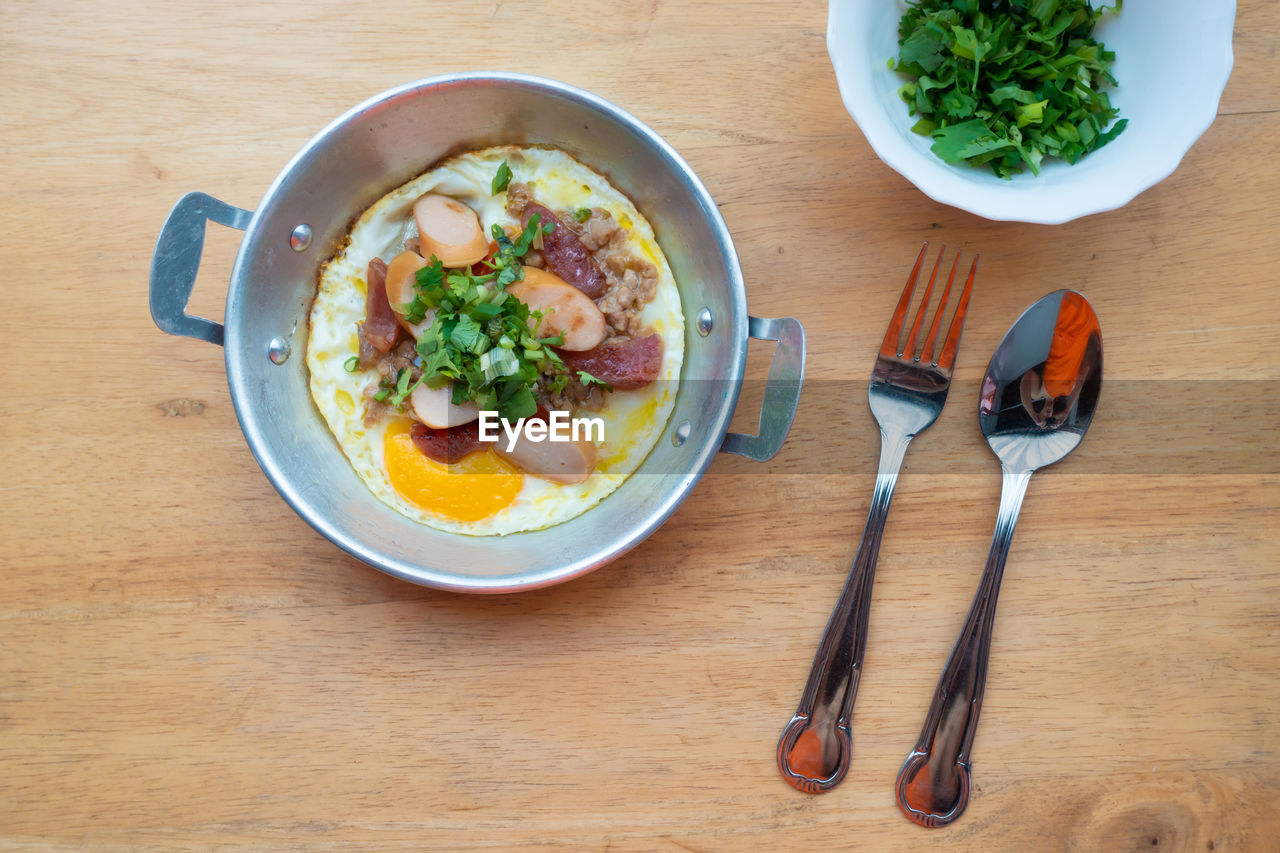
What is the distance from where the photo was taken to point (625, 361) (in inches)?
82.5

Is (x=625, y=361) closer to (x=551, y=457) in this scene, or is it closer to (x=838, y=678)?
(x=551, y=457)

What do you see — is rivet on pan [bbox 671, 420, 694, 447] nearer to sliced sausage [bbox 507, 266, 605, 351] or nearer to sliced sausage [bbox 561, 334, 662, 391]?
sliced sausage [bbox 561, 334, 662, 391]

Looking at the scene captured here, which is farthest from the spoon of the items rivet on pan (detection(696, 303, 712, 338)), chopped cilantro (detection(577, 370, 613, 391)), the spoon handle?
chopped cilantro (detection(577, 370, 613, 391))

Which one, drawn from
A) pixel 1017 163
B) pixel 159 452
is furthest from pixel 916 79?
pixel 159 452

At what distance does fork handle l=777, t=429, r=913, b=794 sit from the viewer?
2.13m

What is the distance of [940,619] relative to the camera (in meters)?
2.19

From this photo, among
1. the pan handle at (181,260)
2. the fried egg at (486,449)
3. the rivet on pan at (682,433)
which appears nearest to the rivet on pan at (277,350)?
the fried egg at (486,449)

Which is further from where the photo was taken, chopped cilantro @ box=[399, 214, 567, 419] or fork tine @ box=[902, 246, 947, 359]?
fork tine @ box=[902, 246, 947, 359]

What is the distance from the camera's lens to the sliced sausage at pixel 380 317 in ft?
6.90

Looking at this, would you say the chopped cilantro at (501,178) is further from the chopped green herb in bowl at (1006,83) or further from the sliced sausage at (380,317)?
the chopped green herb in bowl at (1006,83)

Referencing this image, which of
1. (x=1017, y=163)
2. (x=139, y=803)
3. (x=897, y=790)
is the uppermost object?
(x=1017, y=163)

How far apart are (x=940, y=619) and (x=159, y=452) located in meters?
2.24

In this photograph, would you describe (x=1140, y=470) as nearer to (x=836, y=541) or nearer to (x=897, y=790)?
(x=836, y=541)

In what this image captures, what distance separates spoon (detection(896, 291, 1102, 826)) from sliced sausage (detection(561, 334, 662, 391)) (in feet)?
3.01
